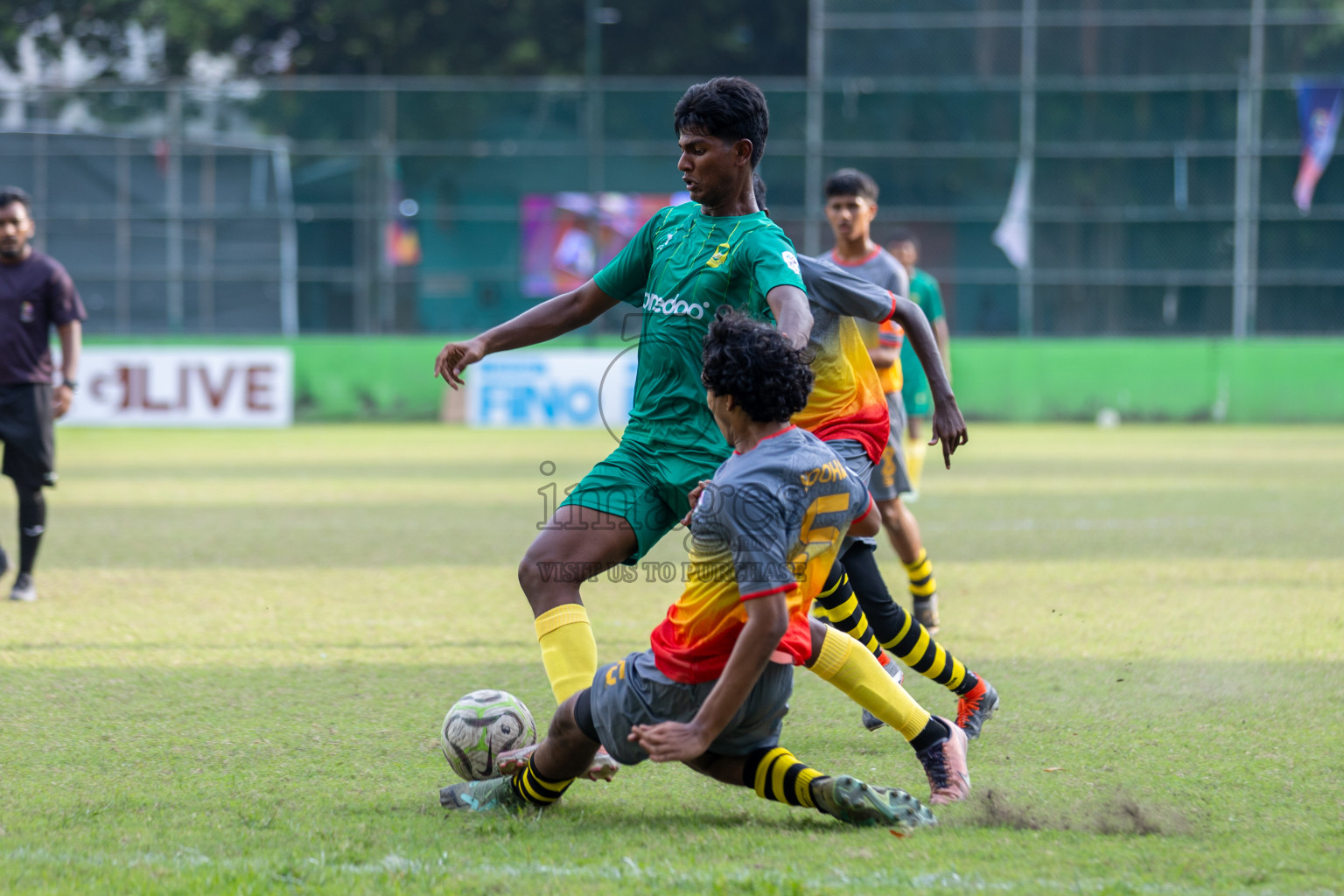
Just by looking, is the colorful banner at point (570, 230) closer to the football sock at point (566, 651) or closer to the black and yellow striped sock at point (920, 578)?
the black and yellow striped sock at point (920, 578)

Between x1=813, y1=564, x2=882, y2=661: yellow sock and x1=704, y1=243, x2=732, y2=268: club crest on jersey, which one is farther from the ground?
x1=704, y1=243, x2=732, y2=268: club crest on jersey

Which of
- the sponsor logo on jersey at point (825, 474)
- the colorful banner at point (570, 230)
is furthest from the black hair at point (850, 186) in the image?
the colorful banner at point (570, 230)

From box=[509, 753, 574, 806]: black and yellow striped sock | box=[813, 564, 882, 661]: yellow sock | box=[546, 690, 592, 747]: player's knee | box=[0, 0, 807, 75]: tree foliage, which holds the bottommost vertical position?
box=[509, 753, 574, 806]: black and yellow striped sock

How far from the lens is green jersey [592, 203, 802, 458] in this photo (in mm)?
3924

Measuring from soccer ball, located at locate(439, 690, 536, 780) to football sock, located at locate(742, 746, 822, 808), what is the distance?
790 millimetres

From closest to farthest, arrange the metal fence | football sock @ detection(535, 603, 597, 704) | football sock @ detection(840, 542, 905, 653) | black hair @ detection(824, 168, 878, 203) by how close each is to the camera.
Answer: football sock @ detection(535, 603, 597, 704) → football sock @ detection(840, 542, 905, 653) → black hair @ detection(824, 168, 878, 203) → the metal fence

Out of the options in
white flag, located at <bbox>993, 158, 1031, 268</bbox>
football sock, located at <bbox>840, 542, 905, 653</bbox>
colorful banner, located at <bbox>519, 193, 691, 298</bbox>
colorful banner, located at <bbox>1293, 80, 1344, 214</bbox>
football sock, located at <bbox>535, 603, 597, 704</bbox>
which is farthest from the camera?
colorful banner, located at <bbox>519, 193, 691, 298</bbox>

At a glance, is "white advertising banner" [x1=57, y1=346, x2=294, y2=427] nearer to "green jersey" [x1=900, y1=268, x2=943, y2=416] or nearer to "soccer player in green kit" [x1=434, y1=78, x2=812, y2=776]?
"green jersey" [x1=900, y1=268, x2=943, y2=416]

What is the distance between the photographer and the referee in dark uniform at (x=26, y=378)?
7.53m

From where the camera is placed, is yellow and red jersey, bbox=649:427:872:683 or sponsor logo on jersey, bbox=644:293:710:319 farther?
sponsor logo on jersey, bbox=644:293:710:319

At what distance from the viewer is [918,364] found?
823cm

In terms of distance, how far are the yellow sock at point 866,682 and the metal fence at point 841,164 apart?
2315 cm

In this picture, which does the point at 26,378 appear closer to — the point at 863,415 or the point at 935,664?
the point at 863,415

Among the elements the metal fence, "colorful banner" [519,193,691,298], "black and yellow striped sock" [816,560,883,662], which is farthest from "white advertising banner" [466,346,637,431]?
"black and yellow striped sock" [816,560,883,662]
